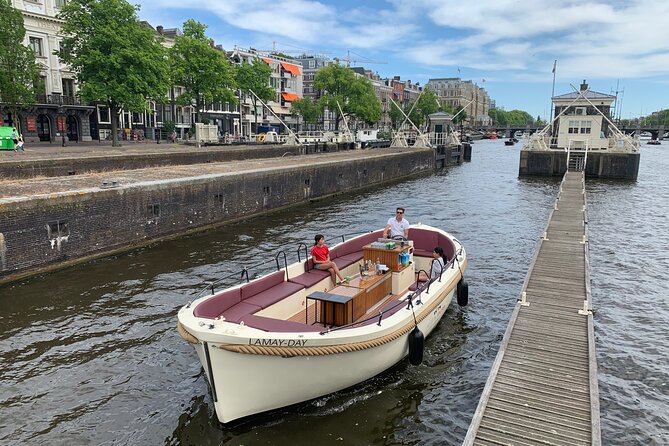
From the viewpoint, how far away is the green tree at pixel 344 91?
81812 millimetres

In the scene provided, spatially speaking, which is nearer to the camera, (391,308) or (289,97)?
(391,308)

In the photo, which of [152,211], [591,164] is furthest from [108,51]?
[591,164]

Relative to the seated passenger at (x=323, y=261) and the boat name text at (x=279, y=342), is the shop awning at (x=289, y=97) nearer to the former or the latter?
the seated passenger at (x=323, y=261)

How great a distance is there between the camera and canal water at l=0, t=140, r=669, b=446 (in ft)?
28.4

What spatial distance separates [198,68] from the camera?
52.7m

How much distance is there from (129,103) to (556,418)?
39447mm

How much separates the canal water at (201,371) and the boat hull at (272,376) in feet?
1.37

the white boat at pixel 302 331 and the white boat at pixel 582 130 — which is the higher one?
the white boat at pixel 582 130

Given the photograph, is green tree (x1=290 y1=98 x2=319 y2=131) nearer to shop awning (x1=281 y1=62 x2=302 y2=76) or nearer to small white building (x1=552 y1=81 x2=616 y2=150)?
shop awning (x1=281 y1=62 x2=302 y2=76)

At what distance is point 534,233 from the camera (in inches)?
970

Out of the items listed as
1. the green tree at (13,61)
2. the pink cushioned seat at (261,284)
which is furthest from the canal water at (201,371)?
the green tree at (13,61)

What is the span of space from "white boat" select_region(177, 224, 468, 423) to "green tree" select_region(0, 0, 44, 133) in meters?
38.1

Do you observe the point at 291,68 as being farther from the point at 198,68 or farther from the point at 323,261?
the point at 323,261

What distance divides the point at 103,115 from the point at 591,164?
52.6m
